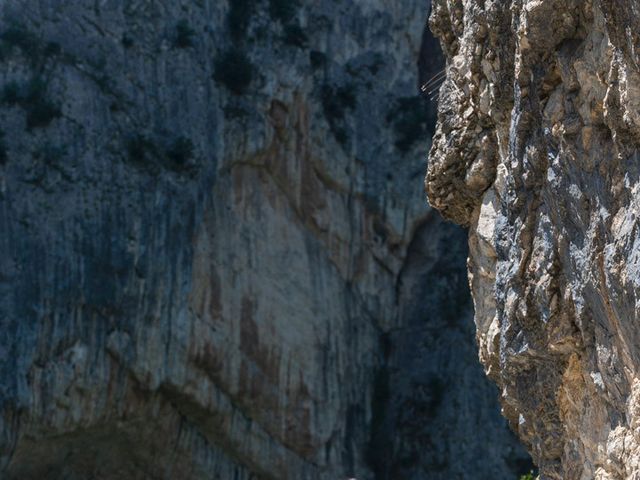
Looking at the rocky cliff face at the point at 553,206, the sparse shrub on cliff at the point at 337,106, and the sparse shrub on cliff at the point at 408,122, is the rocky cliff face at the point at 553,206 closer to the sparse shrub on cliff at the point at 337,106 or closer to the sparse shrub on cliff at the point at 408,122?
the sparse shrub on cliff at the point at 337,106

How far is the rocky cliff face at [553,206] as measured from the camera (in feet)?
24.5

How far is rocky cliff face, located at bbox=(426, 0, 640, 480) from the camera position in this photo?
747cm

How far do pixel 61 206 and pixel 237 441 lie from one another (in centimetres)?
550

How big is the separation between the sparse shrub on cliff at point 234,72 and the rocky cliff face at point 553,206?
48.8 feet

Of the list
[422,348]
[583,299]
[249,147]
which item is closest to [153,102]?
[249,147]

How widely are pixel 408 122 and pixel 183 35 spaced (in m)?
5.24

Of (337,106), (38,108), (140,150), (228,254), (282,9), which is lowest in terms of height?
(228,254)

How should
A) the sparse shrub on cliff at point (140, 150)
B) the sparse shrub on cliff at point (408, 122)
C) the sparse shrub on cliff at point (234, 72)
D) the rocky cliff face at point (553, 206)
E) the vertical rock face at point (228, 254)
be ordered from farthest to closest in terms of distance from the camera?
the sparse shrub on cliff at point (408, 122) < the sparse shrub on cliff at point (234, 72) < the sparse shrub on cliff at point (140, 150) < the vertical rock face at point (228, 254) < the rocky cliff face at point (553, 206)

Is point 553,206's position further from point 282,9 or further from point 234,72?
point 282,9

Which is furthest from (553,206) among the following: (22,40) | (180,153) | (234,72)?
(234,72)

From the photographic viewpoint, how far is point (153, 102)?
24719mm

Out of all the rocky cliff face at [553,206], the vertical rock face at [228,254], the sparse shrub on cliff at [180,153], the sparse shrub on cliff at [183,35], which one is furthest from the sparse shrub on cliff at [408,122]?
the rocky cliff face at [553,206]

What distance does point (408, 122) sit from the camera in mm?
27344

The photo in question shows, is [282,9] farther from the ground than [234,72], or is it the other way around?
[282,9]
